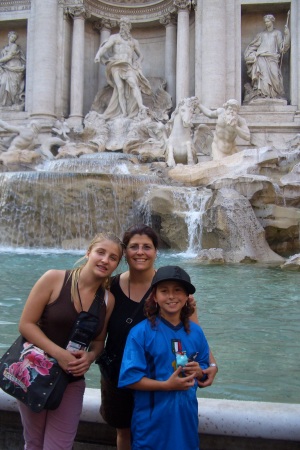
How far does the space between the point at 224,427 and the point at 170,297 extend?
550 millimetres

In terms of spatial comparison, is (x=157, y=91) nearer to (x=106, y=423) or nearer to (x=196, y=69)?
(x=196, y=69)

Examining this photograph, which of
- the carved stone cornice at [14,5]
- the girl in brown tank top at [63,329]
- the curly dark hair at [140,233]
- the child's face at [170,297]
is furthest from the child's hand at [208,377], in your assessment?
the carved stone cornice at [14,5]

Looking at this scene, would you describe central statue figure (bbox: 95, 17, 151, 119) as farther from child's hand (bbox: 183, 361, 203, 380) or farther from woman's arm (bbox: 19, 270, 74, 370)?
child's hand (bbox: 183, 361, 203, 380)

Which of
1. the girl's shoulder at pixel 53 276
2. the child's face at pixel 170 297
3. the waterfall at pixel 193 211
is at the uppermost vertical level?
the waterfall at pixel 193 211

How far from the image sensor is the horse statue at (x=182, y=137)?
510 inches

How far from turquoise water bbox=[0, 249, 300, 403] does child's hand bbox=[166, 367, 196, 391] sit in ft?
3.59

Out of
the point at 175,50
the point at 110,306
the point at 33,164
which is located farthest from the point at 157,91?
the point at 110,306

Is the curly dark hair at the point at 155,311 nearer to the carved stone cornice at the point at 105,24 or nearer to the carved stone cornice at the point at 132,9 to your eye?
the carved stone cornice at the point at 132,9

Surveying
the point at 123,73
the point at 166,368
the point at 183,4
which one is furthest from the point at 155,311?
the point at 183,4

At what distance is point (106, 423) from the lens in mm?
1851

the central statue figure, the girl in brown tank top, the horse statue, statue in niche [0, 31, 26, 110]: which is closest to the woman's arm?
the girl in brown tank top

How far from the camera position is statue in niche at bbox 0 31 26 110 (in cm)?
1748

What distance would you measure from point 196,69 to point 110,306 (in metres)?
15.5

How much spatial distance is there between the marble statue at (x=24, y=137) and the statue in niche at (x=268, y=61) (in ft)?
24.5
